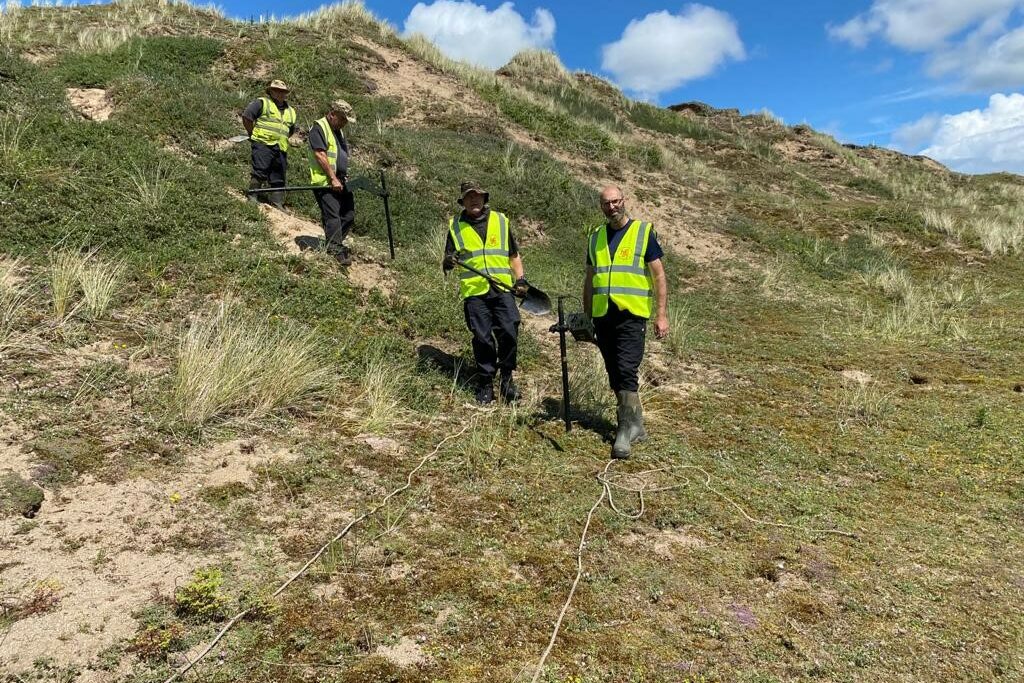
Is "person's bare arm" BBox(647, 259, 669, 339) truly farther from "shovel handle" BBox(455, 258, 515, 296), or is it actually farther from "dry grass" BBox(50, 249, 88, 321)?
"dry grass" BBox(50, 249, 88, 321)

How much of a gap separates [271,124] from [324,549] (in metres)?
6.72

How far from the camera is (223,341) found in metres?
4.70

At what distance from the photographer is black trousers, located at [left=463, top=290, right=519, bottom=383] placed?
5309mm

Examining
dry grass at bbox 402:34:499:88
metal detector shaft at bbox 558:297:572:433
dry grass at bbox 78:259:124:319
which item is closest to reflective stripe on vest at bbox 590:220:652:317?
metal detector shaft at bbox 558:297:572:433

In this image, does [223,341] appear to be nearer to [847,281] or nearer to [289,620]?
[289,620]

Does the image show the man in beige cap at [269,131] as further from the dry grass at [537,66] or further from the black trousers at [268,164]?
the dry grass at [537,66]

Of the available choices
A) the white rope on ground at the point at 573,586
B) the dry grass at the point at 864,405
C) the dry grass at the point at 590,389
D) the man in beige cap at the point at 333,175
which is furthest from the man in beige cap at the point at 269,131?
the dry grass at the point at 864,405

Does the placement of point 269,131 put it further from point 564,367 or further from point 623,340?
point 623,340

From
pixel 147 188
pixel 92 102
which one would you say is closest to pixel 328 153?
pixel 147 188

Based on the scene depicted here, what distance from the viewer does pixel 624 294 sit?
4516 millimetres

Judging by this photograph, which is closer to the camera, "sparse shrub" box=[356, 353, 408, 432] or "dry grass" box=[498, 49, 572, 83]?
"sparse shrub" box=[356, 353, 408, 432]

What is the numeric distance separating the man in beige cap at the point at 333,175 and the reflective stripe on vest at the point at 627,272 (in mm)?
3706

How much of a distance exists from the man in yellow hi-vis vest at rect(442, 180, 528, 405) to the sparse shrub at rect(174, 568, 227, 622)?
119 inches

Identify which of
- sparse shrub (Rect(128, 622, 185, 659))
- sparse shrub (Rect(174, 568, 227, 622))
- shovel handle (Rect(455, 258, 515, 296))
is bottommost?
sparse shrub (Rect(128, 622, 185, 659))
